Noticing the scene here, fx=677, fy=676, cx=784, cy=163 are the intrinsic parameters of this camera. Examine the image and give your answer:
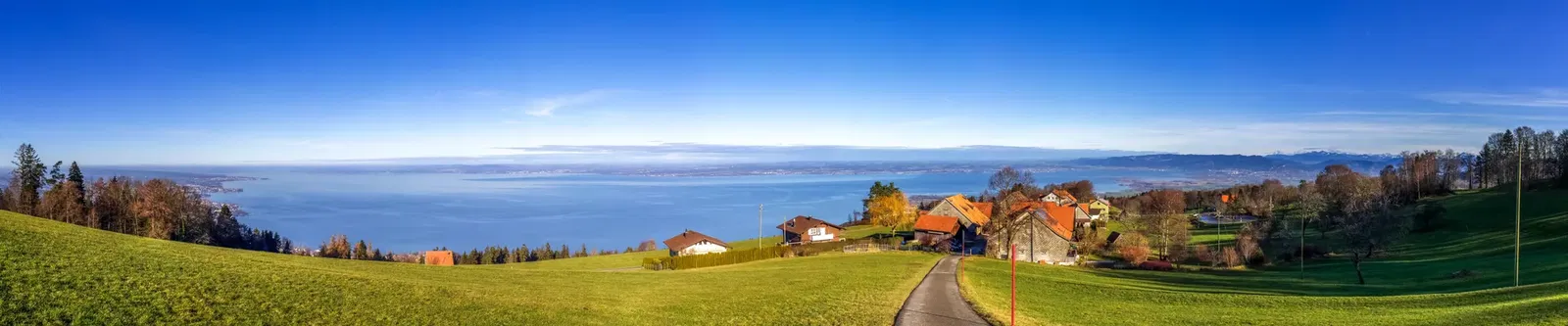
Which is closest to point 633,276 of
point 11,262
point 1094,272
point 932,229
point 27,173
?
point 11,262

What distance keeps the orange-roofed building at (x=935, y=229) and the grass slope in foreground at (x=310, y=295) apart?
3704cm

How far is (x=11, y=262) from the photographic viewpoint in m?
13.4

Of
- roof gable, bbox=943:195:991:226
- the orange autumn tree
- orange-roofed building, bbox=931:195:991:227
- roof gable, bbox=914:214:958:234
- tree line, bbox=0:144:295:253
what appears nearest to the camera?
tree line, bbox=0:144:295:253

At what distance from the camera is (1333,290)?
28.2 m

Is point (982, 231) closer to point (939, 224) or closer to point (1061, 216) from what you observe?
point (939, 224)

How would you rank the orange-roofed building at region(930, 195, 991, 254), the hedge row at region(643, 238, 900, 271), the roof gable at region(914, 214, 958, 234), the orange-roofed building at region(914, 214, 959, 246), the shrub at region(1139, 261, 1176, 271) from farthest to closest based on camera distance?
the orange-roofed building at region(930, 195, 991, 254) < the roof gable at region(914, 214, 958, 234) < the orange-roofed building at region(914, 214, 959, 246) < the hedge row at region(643, 238, 900, 271) < the shrub at region(1139, 261, 1176, 271)

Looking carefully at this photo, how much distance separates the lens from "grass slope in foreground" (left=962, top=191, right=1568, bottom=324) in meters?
18.1

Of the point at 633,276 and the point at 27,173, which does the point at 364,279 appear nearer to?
the point at 633,276

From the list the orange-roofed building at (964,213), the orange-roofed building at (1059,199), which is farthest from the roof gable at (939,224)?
the orange-roofed building at (1059,199)

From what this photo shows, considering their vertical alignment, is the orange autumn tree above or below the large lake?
above

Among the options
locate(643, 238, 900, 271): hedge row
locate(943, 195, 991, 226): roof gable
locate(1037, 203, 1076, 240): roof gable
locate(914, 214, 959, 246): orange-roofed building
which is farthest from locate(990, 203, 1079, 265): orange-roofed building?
locate(943, 195, 991, 226): roof gable

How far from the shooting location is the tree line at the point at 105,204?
183 ft

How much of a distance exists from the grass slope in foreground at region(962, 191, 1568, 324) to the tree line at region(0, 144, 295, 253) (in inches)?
2708

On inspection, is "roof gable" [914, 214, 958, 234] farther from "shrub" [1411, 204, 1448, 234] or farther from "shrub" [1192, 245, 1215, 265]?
"shrub" [1411, 204, 1448, 234]
